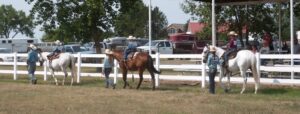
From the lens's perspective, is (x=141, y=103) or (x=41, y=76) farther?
(x=41, y=76)

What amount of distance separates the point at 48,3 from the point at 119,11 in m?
4.01

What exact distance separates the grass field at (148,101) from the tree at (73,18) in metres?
11.3

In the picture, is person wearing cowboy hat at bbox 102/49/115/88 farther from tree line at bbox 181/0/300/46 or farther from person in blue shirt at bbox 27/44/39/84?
tree line at bbox 181/0/300/46

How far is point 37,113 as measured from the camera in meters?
13.1

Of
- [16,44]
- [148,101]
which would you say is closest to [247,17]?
[148,101]

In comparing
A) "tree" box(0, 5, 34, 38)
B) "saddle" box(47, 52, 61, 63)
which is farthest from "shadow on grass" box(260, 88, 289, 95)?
"tree" box(0, 5, 34, 38)

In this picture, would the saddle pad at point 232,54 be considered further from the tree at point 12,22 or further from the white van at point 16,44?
the tree at point 12,22

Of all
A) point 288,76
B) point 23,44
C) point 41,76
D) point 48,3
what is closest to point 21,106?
point 288,76

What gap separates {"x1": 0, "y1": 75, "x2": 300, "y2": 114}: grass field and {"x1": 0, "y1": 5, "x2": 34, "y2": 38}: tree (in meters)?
97.4

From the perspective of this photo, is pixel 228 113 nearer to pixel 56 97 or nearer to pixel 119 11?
pixel 56 97

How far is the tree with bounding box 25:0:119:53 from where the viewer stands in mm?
31112

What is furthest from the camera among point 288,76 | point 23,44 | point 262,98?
point 23,44

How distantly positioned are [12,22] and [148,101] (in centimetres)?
10450

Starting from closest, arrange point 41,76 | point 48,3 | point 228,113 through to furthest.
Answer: point 228,113 < point 41,76 < point 48,3
